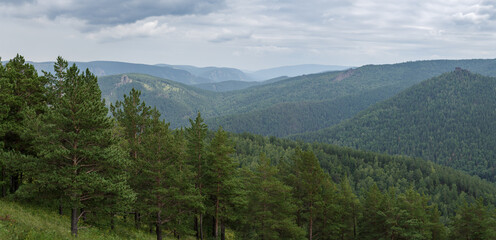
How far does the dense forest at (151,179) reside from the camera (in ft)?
67.4

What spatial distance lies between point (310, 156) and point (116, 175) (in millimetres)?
23256

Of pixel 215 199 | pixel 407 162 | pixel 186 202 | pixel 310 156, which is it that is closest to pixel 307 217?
pixel 310 156

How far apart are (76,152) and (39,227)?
6018mm

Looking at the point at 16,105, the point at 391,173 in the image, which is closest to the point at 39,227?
the point at 16,105

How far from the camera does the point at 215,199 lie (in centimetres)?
3400

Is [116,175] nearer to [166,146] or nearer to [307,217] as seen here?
[166,146]

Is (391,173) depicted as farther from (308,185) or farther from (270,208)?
(270,208)

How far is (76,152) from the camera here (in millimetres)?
20281

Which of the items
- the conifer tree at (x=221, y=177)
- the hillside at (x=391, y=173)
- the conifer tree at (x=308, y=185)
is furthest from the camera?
the hillside at (x=391, y=173)

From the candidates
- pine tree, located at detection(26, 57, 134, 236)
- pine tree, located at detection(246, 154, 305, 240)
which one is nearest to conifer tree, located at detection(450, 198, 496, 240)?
pine tree, located at detection(246, 154, 305, 240)

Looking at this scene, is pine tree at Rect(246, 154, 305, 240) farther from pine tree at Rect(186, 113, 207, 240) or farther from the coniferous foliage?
pine tree at Rect(186, 113, 207, 240)

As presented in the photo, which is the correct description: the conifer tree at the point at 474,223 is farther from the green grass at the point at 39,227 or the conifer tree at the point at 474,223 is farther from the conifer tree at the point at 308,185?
the green grass at the point at 39,227

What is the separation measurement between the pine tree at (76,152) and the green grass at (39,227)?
206 cm

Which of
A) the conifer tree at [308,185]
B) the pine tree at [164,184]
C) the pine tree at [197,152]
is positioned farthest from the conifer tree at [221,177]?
the conifer tree at [308,185]
